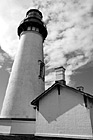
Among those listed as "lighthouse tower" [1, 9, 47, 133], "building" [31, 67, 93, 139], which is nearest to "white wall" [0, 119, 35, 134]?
"lighthouse tower" [1, 9, 47, 133]

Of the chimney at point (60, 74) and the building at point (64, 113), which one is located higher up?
the chimney at point (60, 74)

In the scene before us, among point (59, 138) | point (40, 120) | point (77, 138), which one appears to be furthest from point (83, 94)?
point (40, 120)

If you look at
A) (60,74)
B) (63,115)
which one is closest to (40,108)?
(63,115)

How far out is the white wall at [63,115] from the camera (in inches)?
297

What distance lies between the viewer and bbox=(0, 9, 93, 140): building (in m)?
7.77

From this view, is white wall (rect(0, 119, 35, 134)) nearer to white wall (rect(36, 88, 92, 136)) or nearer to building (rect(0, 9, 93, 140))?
building (rect(0, 9, 93, 140))

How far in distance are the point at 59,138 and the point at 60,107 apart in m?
2.10

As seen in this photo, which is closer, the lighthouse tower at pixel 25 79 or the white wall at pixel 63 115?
the white wall at pixel 63 115

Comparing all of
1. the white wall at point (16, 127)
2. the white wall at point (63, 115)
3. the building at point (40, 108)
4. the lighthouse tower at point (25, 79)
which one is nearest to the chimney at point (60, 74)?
the building at point (40, 108)

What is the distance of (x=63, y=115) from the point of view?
8398 millimetres

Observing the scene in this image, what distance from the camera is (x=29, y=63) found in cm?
1250

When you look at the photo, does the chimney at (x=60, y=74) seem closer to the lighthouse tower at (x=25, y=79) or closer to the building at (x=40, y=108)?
the building at (x=40, y=108)

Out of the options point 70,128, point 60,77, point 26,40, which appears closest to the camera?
point 70,128

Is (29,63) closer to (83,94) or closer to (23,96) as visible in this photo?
(23,96)
